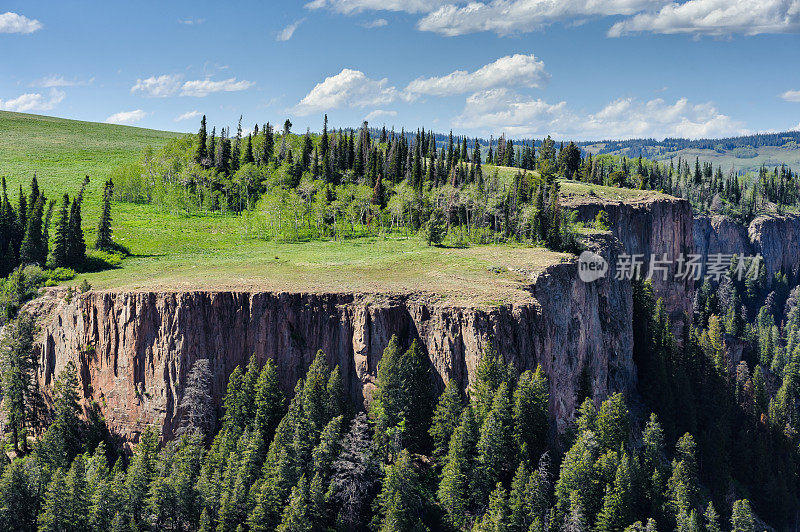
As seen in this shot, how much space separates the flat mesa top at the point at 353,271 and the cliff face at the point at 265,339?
70.9 inches

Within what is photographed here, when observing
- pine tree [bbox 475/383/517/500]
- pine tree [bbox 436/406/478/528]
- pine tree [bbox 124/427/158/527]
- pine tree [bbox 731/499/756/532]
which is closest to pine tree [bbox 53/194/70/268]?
pine tree [bbox 124/427/158/527]

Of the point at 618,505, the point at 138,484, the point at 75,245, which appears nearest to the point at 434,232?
the point at 75,245

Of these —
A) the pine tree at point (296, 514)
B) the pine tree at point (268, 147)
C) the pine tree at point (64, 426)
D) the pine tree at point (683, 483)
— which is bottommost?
the pine tree at point (683, 483)

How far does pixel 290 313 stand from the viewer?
190 feet

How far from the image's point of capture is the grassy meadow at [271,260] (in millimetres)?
61250

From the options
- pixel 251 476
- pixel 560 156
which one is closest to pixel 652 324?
pixel 251 476

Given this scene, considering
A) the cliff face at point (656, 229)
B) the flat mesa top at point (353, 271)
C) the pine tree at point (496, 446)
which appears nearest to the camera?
the pine tree at point (496, 446)

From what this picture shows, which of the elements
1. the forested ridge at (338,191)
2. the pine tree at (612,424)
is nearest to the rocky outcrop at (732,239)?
the forested ridge at (338,191)

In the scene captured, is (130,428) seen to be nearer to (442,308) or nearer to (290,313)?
(290,313)

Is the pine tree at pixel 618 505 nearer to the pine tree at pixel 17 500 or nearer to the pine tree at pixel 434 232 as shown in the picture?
the pine tree at pixel 17 500

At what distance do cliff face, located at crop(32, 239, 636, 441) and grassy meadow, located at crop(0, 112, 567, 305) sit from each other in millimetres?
2284

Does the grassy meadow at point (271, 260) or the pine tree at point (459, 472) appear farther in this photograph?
the grassy meadow at point (271, 260)

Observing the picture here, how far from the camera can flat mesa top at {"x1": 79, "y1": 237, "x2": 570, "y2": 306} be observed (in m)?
59.7

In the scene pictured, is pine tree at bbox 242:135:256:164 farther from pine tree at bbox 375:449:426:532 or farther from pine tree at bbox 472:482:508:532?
pine tree at bbox 472:482:508:532
